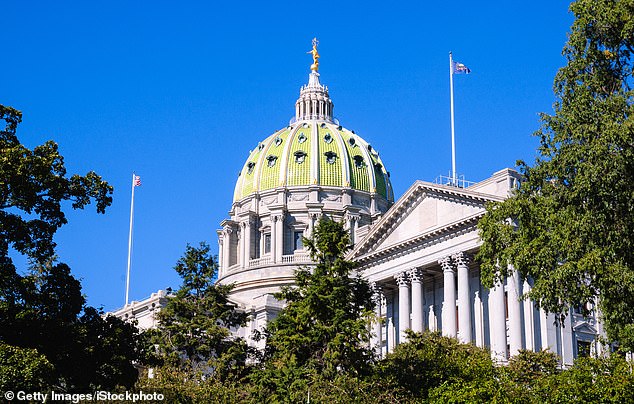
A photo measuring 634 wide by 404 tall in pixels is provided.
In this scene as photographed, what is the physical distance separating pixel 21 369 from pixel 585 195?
66.5 feet

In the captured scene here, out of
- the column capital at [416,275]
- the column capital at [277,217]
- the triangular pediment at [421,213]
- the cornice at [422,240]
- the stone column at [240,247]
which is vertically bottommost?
the column capital at [416,275]

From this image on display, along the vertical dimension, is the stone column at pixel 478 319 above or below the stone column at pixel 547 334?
above

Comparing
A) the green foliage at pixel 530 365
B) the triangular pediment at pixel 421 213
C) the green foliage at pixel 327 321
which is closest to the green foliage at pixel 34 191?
the green foliage at pixel 327 321

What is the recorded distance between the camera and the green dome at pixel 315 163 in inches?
4840

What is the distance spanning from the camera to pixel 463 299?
220ft

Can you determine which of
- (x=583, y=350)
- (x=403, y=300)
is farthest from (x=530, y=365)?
(x=403, y=300)

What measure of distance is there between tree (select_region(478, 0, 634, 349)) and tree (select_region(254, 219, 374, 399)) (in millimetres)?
9366

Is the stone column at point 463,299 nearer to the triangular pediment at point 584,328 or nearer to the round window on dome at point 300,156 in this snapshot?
the triangular pediment at point 584,328

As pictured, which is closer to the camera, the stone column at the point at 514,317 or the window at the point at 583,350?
the window at the point at 583,350

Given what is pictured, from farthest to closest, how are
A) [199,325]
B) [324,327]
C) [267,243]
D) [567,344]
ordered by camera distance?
[267,243]
[567,344]
[199,325]
[324,327]

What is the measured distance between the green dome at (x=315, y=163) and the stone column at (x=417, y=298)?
5045 cm

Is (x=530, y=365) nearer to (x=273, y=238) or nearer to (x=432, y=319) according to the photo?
(x=432, y=319)

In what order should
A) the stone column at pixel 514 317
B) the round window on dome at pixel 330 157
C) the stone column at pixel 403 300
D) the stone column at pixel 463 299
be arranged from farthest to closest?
the round window on dome at pixel 330 157 < the stone column at pixel 403 300 < the stone column at pixel 463 299 < the stone column at pixel 514 317

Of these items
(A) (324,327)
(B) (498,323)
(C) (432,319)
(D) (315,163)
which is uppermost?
(D) (315,163)
